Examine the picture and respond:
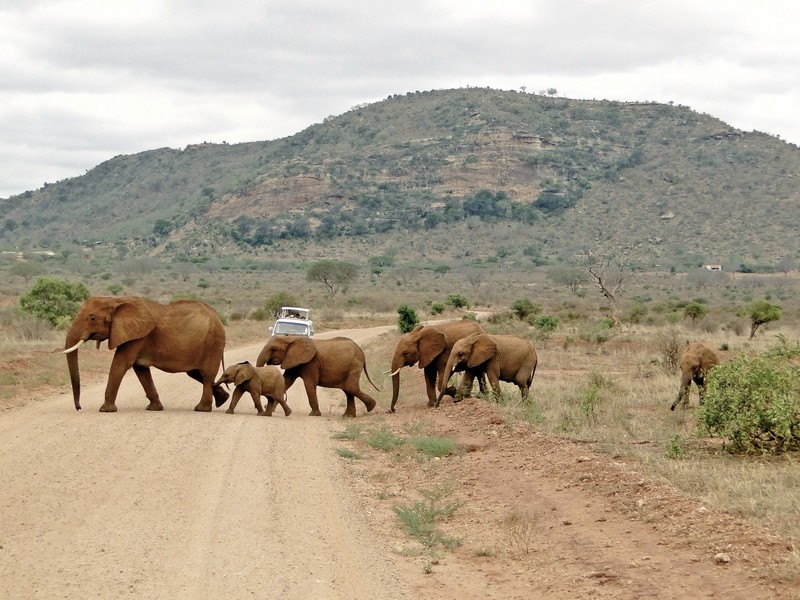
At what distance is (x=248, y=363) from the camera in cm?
1786

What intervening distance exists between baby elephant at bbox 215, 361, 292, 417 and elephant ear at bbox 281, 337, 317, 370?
243mm

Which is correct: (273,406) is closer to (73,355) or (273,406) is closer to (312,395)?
(312,395)

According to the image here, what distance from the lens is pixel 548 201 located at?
12331 cm

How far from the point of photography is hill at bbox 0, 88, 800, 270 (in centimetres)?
10950

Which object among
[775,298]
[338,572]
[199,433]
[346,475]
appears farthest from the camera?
[775,298]

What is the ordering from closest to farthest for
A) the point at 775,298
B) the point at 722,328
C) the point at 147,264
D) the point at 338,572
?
the point at 338,572
the point at 722,328
the point at 775,298
the point at 147,264

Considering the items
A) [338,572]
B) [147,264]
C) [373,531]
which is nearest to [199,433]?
[373,531]

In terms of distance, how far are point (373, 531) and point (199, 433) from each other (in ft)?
18.3

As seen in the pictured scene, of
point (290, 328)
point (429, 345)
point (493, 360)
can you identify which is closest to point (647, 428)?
point (493, 360)

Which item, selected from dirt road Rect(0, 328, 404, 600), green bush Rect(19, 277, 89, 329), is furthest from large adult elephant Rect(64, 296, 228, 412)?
green bush Rect(19, 277, 89, 329)

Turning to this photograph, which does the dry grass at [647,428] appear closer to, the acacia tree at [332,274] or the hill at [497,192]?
the acacia tree at [332,274]

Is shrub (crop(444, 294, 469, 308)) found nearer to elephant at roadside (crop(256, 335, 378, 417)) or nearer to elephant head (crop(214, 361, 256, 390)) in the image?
elephant at roadside (crop(256, 335, 378, 417))

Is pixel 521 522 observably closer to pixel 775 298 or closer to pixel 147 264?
pixel 775 298

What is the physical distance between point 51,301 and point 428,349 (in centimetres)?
2591
